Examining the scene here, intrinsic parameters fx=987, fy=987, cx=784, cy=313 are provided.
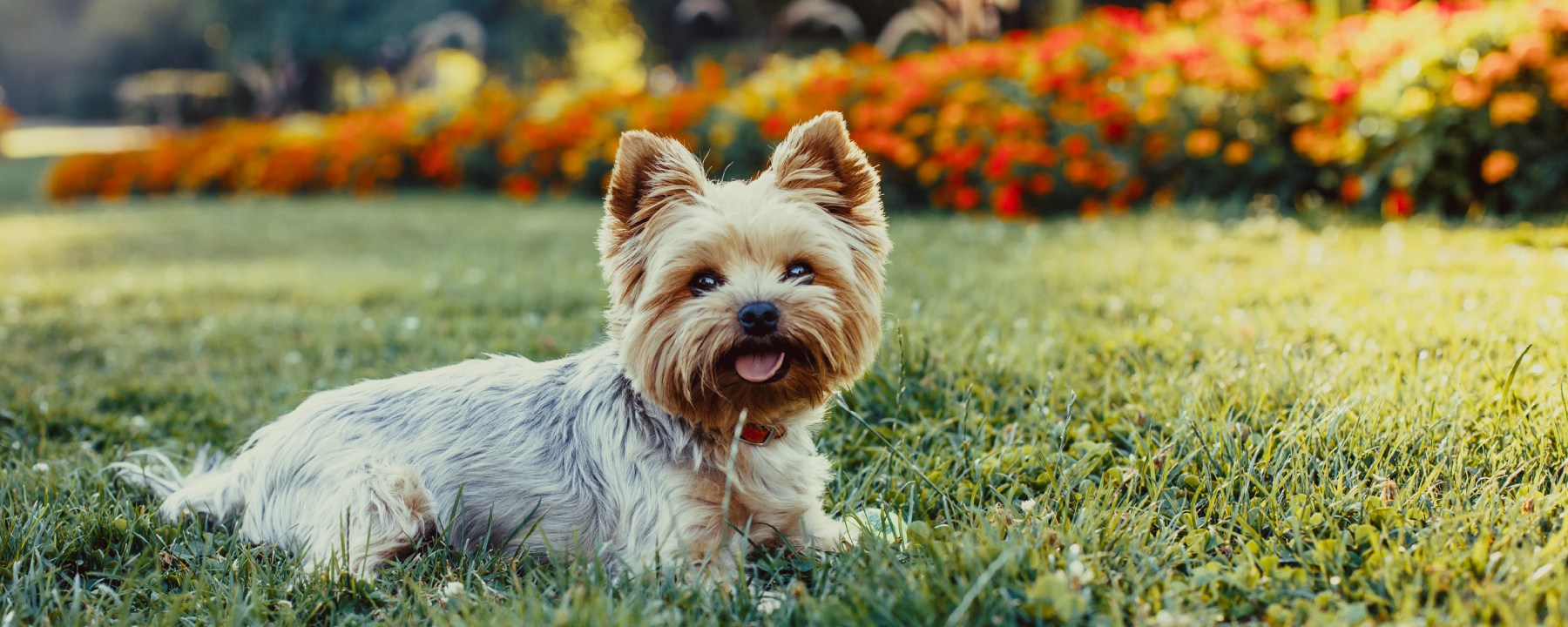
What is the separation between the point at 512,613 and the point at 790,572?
0.89 m

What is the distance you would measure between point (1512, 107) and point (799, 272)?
6.42 metres

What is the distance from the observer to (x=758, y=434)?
3098mm

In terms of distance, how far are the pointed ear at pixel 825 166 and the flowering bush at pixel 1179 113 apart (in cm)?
602

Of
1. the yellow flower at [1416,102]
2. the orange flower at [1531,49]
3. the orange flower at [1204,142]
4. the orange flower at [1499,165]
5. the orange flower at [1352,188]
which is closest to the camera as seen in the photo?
the orange flower at [1531,49]

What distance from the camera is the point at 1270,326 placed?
470cm

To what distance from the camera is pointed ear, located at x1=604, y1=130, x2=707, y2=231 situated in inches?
119

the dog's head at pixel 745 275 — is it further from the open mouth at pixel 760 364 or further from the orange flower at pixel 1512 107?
the orange flower at pixel 1512 107

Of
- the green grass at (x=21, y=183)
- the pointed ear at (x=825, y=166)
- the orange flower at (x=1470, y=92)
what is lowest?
the green grass at (x=21, y=183)

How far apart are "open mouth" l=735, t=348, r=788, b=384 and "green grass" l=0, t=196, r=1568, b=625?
0.55 metres

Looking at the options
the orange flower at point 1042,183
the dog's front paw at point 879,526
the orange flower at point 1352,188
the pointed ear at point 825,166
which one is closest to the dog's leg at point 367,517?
the dog's front paw at point 879,526

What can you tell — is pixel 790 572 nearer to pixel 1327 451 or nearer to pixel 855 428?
pixel 855 428

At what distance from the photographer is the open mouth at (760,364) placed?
2.84 metres

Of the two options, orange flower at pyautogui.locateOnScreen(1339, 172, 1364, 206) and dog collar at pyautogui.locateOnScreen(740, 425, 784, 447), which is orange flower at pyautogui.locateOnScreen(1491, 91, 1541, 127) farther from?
dog collar at pyautogui.locateOnScreen(740, 425, 784, 447)

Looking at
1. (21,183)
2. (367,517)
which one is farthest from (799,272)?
(21,183)
